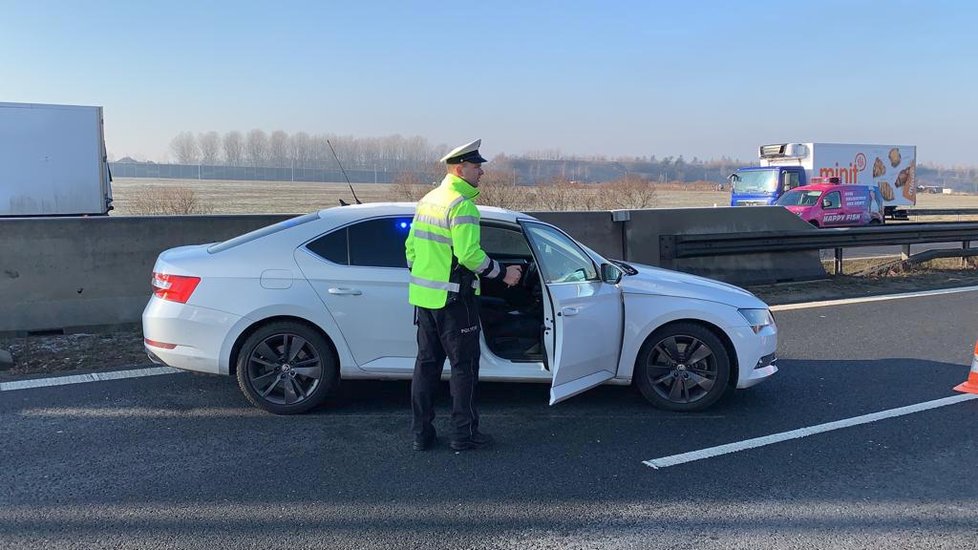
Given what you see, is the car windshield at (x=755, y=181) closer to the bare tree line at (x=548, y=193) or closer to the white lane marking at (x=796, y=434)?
the bare tree line at (x=548, y=193)

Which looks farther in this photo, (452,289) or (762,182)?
(762,182)

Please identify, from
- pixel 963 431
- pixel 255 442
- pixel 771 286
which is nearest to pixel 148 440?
pixel 255 442

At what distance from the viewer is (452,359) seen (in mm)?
4395

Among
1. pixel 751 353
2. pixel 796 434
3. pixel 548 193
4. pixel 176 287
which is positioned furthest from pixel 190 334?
pixel 548 193

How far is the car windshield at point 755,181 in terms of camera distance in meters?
24.4

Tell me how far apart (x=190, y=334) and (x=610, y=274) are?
2920 millimetres

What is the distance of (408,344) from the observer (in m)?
5.04

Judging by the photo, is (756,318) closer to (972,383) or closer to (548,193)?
(972,383)

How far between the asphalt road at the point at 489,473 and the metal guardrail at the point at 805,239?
15.2 feet

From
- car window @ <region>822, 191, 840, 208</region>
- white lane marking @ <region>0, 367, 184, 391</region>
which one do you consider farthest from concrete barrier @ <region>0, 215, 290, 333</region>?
car window @ <region>822, 191, 840, 208</region>

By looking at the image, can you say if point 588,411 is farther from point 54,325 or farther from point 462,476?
point 54,325

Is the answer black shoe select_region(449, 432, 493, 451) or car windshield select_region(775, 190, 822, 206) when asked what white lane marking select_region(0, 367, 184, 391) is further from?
car windshield select_region(775, 190, 822, 206)

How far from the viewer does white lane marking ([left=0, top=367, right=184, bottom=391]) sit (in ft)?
18.7

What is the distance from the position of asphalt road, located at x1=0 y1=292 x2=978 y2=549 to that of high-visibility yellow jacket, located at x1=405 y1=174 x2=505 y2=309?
1.02 m
